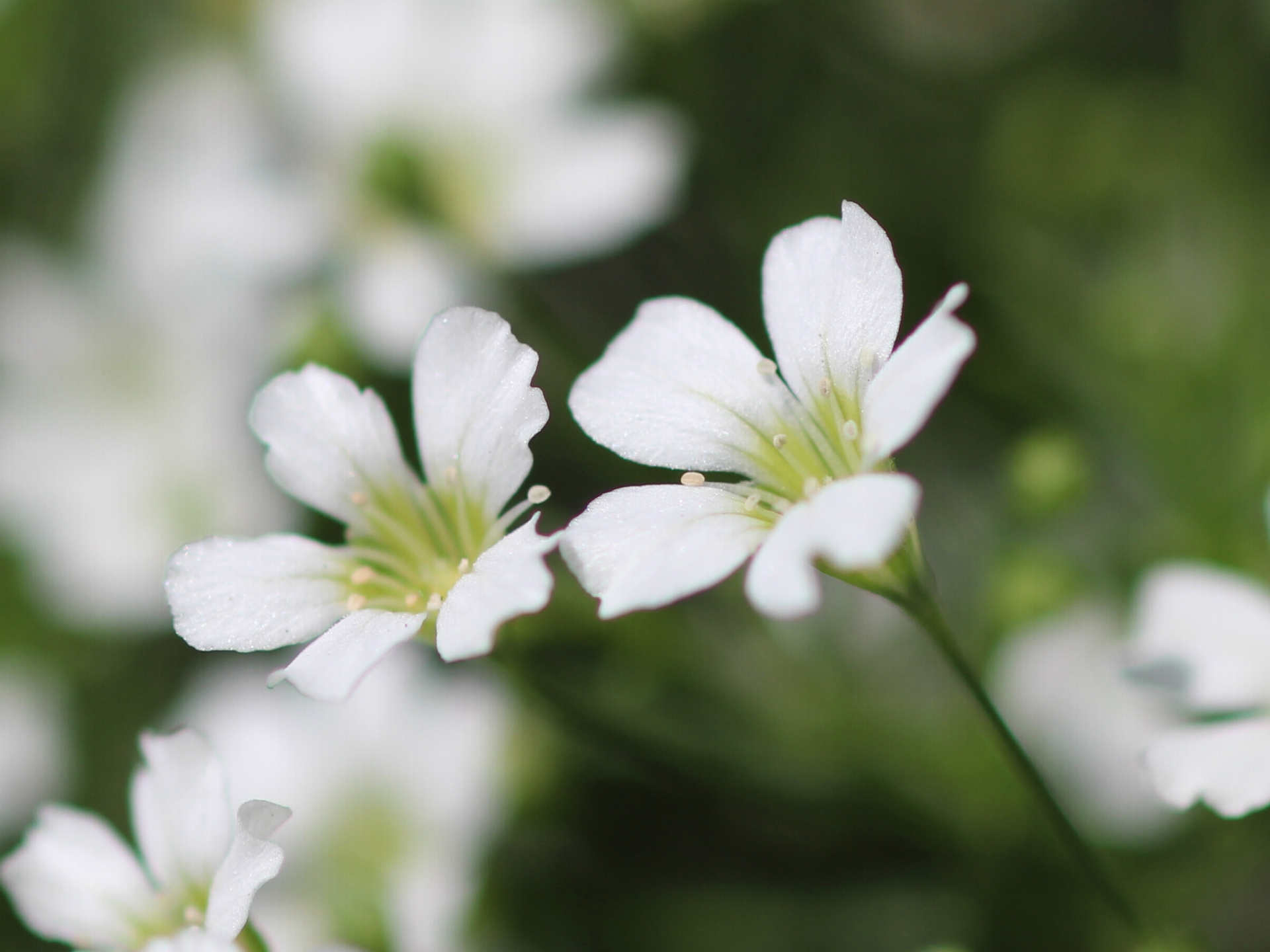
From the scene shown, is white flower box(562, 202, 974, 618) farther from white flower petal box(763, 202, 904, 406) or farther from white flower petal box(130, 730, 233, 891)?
white flower petal box(130, 730, 233, 891)

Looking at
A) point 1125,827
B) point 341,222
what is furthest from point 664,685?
point 341,222

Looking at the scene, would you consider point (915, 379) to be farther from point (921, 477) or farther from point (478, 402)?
point (921, 477)

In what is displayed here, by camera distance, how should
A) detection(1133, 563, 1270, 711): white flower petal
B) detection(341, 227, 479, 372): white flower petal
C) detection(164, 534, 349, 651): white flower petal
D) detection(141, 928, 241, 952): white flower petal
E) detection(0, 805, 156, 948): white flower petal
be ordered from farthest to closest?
detection(341, 227, 479, 372): white flower petal, detection(1133, 563, 1270, 711): white flower petal, detection(0, 805, 156, 948): white flower petal, detection(164, 534, 349, 651): white flower petal, detection(141, 928, 241, 952): white flower petal

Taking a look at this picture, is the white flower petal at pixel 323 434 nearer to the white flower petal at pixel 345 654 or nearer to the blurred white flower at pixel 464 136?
the white flower petal at pixel 345 654

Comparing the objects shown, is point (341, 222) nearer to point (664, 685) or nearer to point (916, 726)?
point (664, 685)

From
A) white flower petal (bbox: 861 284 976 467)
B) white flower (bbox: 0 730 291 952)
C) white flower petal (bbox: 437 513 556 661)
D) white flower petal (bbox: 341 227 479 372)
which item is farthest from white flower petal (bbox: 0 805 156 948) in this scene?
white flower petal (bbox: 341 227 479 372)

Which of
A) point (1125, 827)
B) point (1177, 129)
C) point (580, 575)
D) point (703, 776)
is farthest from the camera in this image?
point (1177, 129)
